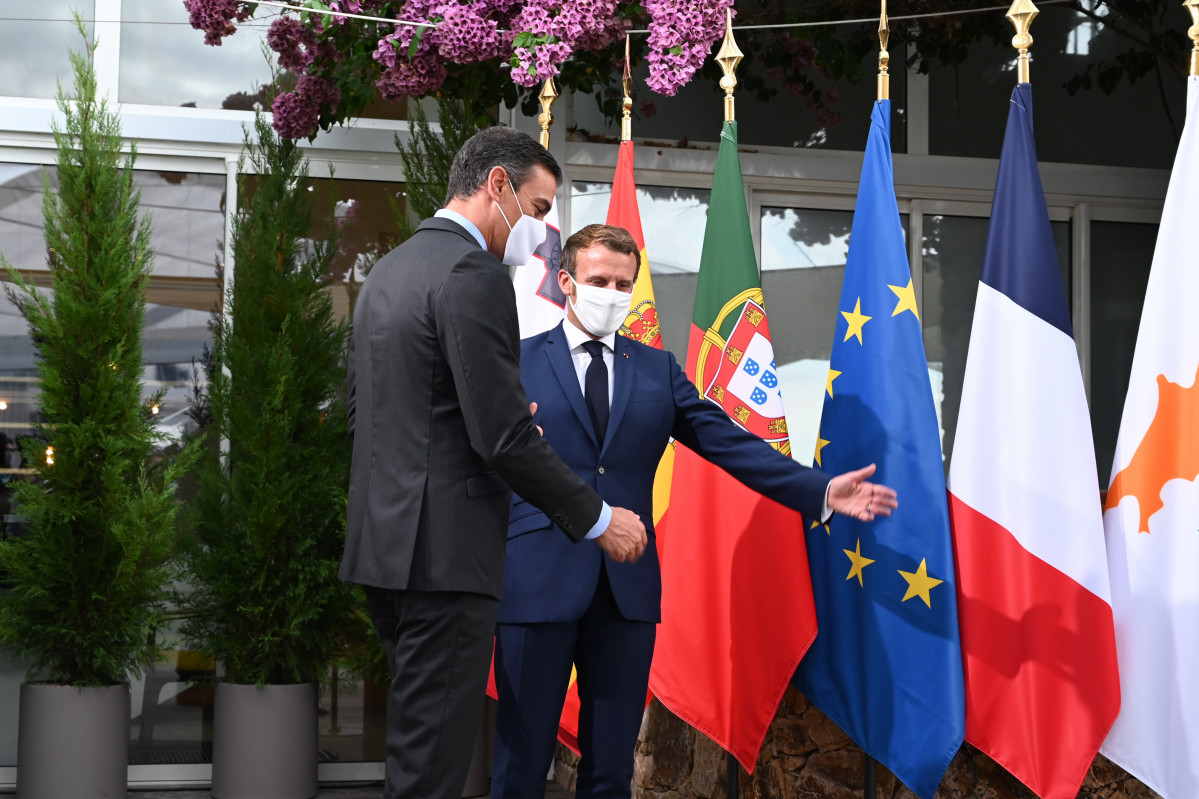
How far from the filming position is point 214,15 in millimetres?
3570

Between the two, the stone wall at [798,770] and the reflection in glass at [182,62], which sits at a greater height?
the reflection in glass at [182,62]

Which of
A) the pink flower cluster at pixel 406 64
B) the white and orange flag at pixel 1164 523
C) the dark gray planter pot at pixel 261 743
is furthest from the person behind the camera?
the dark gray planter pot at pixel 261 743

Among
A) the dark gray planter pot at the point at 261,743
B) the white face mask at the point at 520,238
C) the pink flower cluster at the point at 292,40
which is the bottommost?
the dark gray planter pot at the point at 261,743

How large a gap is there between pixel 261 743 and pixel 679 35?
8.40ft

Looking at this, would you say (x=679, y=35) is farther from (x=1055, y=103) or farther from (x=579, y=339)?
(x=1055, y=103)

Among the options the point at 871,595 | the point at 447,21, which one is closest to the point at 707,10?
the point at 447,21

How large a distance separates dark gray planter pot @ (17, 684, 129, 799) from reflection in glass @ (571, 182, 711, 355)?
2260 millimetres

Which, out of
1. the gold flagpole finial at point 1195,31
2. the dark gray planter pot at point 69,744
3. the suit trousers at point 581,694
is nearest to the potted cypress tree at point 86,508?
the dark gray planter pot at point 69,744

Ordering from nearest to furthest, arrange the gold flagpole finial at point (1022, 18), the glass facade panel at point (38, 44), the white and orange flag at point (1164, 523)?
the white and orange flag at point (1164, 523)
the gold flagpole finial at point (1022, 18)
the glass facade panel at point (38, 44)

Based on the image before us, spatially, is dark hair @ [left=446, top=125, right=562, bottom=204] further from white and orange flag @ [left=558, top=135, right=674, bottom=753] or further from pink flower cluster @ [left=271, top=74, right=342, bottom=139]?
pink flower cluster @ [left=271, top=74, right=342, bottom=139]

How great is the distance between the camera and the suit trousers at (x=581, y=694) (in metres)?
2.33

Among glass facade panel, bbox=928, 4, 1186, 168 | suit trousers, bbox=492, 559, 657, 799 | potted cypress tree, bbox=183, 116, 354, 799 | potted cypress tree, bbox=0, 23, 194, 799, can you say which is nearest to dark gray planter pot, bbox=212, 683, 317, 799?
potted cypress tree, bbox=183, 116, 354, 799

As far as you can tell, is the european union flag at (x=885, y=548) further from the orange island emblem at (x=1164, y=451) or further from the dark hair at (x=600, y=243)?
the dark hair at (x=600, y=243)

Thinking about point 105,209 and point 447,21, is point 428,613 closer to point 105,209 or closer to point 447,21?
point 447,21
